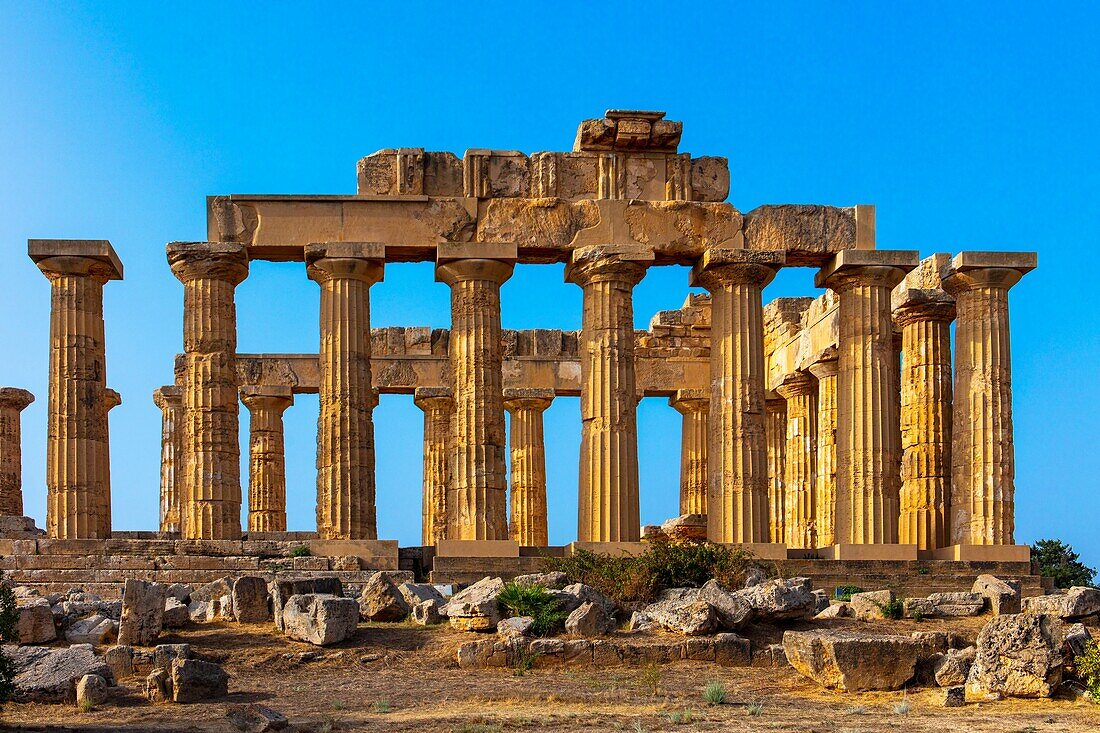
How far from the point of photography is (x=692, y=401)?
137 feet

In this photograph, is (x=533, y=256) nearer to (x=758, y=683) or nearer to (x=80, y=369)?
(x=80, y=369)

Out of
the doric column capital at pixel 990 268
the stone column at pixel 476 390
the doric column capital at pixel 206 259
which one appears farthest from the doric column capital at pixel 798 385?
the doric column capital at pixel 206 259

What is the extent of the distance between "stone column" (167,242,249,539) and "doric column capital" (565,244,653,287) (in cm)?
690

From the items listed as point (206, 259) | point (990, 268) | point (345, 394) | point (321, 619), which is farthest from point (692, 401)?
point (321, 619)

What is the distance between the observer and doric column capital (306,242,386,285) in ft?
103

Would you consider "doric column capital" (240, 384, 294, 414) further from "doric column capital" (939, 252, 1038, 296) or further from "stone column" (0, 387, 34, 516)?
"doric column capital" (939, 252, 1038, 296)

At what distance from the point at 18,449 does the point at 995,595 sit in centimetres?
2849

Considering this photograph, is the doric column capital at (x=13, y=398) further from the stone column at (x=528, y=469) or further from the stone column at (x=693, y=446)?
the stone column at (x=693, y=446)

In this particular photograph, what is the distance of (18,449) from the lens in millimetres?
43156

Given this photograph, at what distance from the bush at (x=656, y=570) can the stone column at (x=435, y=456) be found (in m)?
14.5

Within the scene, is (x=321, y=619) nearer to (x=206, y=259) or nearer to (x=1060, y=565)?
(x=206, y=259)

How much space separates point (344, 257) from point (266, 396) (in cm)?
1073

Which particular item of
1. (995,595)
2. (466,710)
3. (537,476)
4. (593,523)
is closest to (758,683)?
(466,710)

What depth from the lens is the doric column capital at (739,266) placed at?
31844 mm
